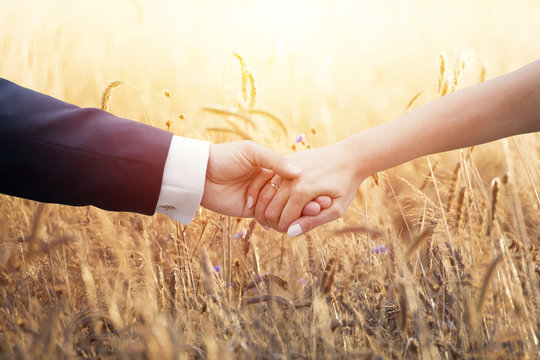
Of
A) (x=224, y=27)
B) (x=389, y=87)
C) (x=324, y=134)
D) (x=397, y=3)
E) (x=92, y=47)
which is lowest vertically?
(x=324, y=134)

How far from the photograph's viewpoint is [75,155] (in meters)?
1.17

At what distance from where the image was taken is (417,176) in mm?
2275

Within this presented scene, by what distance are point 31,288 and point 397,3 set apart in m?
4.50

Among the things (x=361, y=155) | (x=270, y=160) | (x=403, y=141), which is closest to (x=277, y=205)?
(x=270, y=160)

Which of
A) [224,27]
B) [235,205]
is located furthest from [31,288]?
[224,27]

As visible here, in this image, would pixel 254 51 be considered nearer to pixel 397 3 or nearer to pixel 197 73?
pixel 197 73

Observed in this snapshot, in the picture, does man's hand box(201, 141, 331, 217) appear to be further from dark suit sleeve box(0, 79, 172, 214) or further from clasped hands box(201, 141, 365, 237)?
dark suit sleeve box(0, 79, 172, 214)

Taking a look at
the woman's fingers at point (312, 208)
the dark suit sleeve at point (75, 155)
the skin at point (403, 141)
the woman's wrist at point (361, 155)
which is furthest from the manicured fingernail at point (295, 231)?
the dark suit sleeve at point (75, 155)

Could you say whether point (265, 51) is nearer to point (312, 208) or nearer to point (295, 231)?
point (312, 208)

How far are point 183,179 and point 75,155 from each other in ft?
0.85

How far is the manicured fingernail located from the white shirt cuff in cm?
24

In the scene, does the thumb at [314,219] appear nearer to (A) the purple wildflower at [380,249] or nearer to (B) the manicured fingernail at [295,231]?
(B) the manicured fingernail at [295,231]

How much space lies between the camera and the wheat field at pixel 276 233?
0.91m

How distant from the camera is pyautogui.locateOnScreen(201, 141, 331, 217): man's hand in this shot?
138 cm
